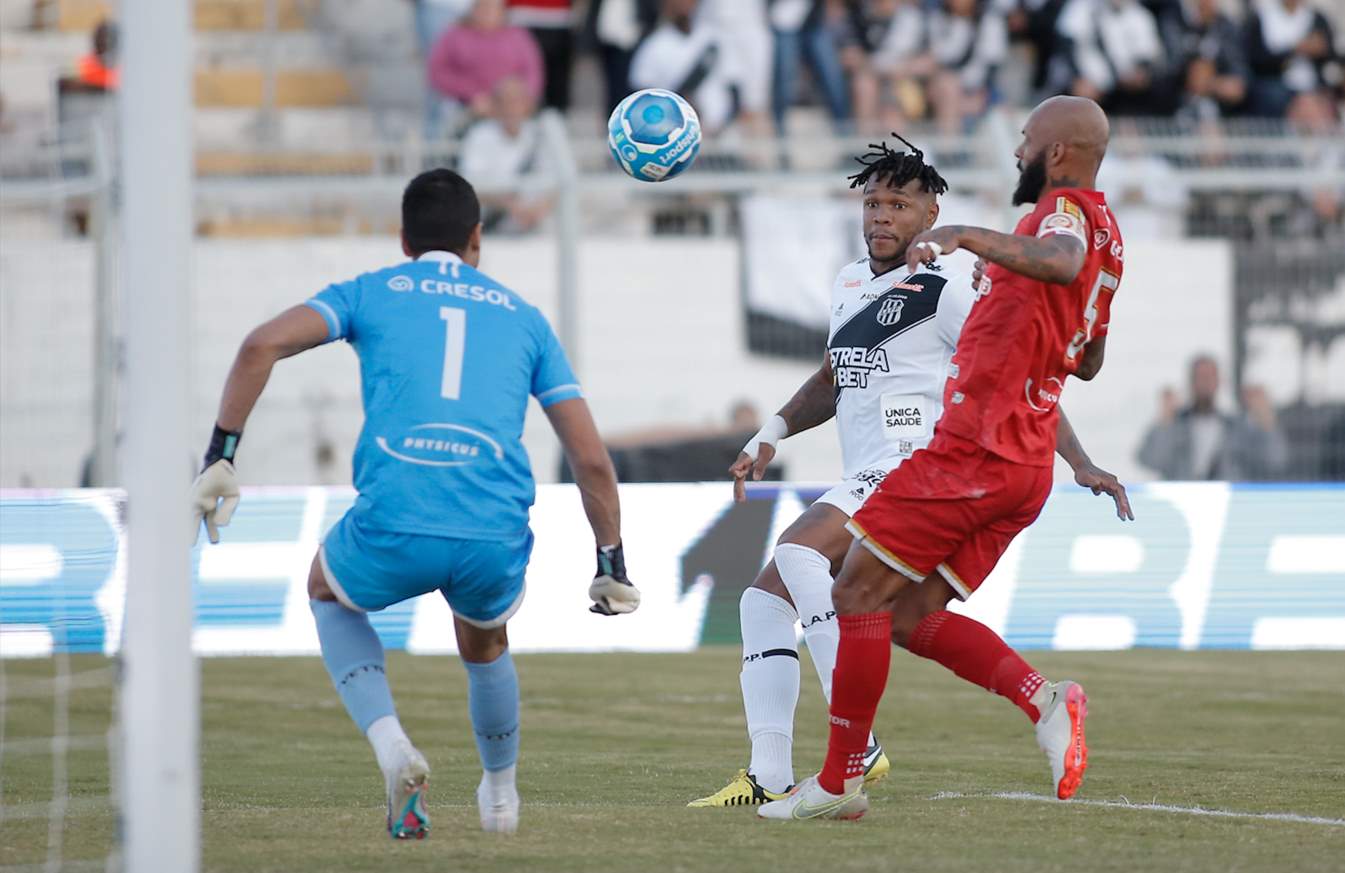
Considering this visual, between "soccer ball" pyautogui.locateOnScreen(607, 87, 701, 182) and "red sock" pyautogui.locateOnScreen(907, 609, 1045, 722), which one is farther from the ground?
"soccer ball" pyautogui.locateOnScreen(607, 87, 701, 182)

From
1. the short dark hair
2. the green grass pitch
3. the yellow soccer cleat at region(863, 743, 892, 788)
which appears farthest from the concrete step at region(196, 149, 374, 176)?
the short dark hair

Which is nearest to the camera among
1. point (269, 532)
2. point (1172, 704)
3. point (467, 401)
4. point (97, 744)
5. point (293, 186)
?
point (467, 401)

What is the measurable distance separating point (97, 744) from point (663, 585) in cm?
513

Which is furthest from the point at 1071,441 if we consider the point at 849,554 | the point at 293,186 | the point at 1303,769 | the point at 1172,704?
the point at 293,186

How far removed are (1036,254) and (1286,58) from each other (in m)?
Answer: 14.8

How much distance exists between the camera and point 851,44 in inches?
741

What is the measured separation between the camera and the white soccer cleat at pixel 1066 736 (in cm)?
632

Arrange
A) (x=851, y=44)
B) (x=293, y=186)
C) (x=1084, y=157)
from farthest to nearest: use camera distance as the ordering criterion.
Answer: (x=851, y=44) < (x=293, y=186) < (x=1084, y=157)

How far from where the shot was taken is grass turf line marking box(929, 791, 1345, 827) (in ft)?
22.1

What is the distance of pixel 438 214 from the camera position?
6.22 meters

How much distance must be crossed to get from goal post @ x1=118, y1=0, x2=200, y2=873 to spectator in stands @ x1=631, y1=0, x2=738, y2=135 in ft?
43.8

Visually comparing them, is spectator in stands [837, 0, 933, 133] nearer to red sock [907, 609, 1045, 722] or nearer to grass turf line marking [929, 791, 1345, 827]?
grass turf line marking [929, 791, 1345, 827]

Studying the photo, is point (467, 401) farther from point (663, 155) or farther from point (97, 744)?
point (97, 744)

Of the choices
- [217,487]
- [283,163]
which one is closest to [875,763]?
[217,487]
